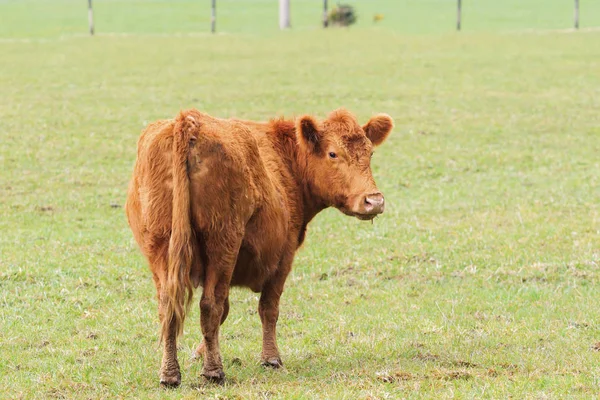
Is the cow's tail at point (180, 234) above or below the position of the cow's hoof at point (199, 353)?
above

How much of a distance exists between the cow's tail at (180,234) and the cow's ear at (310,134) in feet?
4.42

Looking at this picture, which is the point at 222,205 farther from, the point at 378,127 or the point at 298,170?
the point at 378,127

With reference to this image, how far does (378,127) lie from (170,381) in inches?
114

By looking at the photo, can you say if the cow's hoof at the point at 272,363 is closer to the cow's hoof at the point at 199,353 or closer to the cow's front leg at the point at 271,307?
the cow's front leg at the point at 271,307

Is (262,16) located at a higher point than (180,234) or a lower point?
lower

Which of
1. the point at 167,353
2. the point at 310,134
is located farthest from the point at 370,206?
the point at 167,353

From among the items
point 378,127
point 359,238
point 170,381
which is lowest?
point 359,238

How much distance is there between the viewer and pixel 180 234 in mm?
6340

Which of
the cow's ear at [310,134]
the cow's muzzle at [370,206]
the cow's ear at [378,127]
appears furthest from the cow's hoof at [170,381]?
the cow's ear at [378,127]

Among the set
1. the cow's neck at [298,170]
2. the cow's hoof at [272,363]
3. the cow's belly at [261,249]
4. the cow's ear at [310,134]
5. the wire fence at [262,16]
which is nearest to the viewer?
the cow's belly at [261,249]

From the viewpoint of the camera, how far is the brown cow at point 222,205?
645cm

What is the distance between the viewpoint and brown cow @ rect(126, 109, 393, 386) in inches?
254

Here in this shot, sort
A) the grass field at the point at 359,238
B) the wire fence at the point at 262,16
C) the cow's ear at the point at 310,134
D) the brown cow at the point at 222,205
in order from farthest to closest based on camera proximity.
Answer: the wire fence at the point at 262,16 < the cow's ear at the point at 310,134 < the grass field at the point at 359,238 < the brown cow at the point at 222,205

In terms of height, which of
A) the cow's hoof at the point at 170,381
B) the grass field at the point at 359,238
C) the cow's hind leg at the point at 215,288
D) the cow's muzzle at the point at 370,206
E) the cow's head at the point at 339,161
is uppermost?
the cow's head at the point at 339,161
